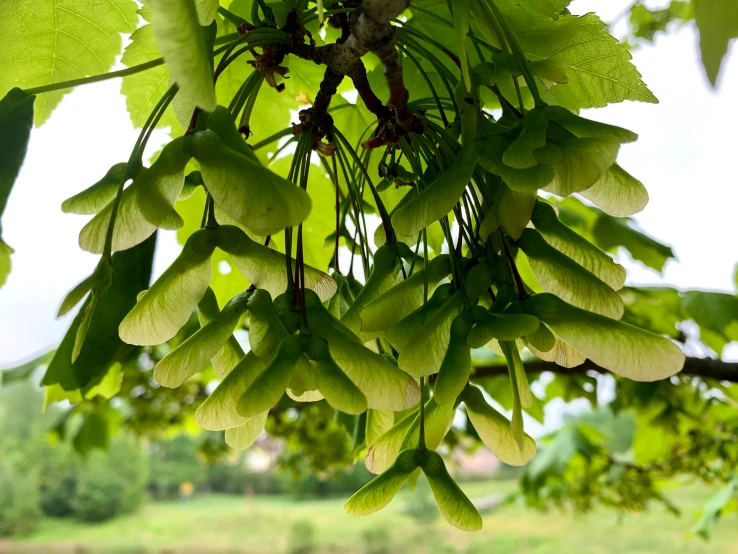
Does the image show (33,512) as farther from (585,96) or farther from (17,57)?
(585,96)

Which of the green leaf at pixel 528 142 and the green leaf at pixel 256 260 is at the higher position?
the green leaf at pixel 528 142

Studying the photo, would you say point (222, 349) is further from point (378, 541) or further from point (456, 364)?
point (378, 541)

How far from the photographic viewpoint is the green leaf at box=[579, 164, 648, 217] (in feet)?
0.82

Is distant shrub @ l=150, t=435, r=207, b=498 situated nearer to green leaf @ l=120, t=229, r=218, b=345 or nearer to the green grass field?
the green grass field

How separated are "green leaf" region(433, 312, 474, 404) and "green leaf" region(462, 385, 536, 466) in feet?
0.11

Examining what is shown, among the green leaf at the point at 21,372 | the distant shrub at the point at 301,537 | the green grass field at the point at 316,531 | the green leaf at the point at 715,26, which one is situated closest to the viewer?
the green leaf at the point at 715,26

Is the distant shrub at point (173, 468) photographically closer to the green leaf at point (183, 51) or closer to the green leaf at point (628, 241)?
the green leaf at point (628, 241)

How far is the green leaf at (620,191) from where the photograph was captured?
0.25 m

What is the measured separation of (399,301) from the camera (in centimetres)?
25

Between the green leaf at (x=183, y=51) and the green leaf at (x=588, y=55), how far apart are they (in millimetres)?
195

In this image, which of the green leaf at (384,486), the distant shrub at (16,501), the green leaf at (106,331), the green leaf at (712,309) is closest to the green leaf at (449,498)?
the green leaf at (384,486)

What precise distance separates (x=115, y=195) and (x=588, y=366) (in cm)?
52

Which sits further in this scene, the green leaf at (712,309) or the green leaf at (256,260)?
the green leaf at (712,309)

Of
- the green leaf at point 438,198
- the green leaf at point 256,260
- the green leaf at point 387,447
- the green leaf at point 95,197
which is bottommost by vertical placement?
the green leaf at point 387,447
